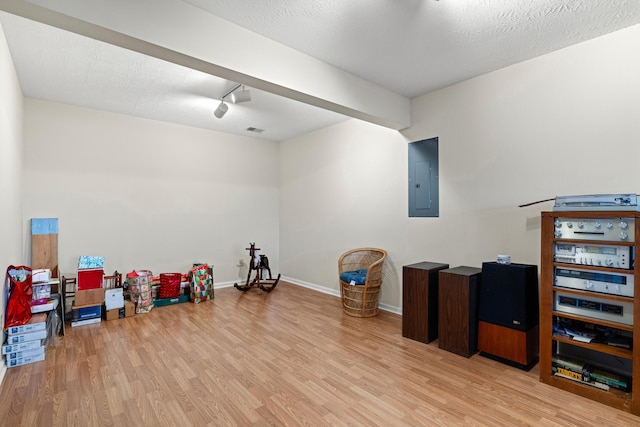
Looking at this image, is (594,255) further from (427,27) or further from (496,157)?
(427,27)

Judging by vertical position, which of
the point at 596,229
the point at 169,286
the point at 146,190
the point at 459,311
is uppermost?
the point at 146,190

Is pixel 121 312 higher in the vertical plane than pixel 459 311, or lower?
lower

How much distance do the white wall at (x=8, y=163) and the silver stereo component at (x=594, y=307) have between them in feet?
14.4

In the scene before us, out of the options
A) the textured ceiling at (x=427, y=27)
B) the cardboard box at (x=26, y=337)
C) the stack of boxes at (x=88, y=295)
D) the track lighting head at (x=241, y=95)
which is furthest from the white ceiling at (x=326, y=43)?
the cardboard box at (x=26, y=337)

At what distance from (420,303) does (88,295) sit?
387 centimetres

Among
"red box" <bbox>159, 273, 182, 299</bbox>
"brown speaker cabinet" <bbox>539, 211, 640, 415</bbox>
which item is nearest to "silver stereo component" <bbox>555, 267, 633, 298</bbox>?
"brown speaker cabinet" <bbox>539, 211, 640, 415</bbox>

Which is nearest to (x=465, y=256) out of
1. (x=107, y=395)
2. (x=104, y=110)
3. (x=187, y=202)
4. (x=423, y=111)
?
(x=423, y=111)

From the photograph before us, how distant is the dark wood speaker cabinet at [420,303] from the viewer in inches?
123

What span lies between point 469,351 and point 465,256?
100 centimetres

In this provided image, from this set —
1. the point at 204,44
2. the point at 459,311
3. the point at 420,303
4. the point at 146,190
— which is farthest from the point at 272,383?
the point at 146,190

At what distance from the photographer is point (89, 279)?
3.75 meters

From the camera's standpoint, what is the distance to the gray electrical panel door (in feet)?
12.1

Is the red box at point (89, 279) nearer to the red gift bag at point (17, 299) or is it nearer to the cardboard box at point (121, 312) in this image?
the cardboard box at point (121, 312)

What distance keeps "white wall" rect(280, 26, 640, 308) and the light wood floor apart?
47.7 inches
